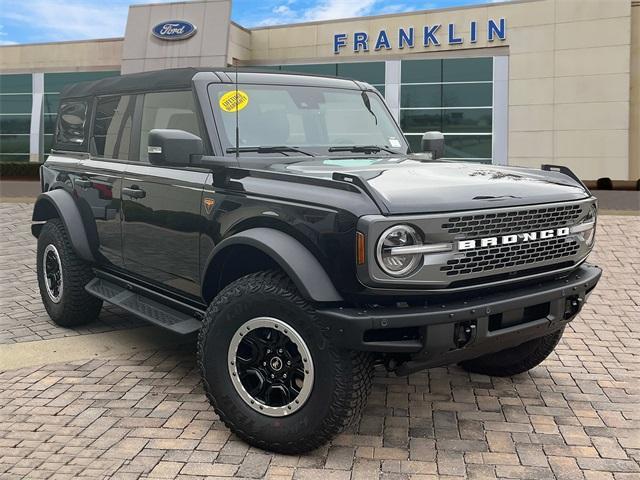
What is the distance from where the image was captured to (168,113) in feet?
15.1

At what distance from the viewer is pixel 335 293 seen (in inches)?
126

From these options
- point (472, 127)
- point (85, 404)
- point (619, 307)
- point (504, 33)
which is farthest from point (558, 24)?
point (85, 404)

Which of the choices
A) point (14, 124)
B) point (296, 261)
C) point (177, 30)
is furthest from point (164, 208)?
point (14, 124)

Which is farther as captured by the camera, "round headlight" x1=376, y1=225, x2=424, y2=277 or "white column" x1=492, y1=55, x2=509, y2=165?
"white column" x1=492, y1=55, x2=509, y2=165

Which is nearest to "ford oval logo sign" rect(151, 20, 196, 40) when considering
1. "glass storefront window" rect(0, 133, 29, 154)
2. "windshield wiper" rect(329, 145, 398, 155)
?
"glass storefront window" rect(0, 133, 29, 154)

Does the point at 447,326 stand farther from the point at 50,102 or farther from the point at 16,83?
the point at 16,83

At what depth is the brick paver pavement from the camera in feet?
11.1

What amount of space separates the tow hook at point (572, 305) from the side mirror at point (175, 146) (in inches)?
88.9

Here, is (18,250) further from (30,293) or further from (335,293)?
(335,293)

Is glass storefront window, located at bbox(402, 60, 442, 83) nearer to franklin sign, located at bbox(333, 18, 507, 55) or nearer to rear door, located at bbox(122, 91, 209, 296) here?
franklin sign, located at bbox(333, 18, 507, 55)

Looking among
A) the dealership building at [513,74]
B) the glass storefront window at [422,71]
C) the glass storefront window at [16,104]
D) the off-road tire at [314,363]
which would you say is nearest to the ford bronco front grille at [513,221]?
the off-road tire at [314,363]

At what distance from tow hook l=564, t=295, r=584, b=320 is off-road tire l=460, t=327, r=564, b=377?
65 centimetres

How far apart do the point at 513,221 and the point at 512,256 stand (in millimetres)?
178

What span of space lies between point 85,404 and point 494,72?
28.9m
